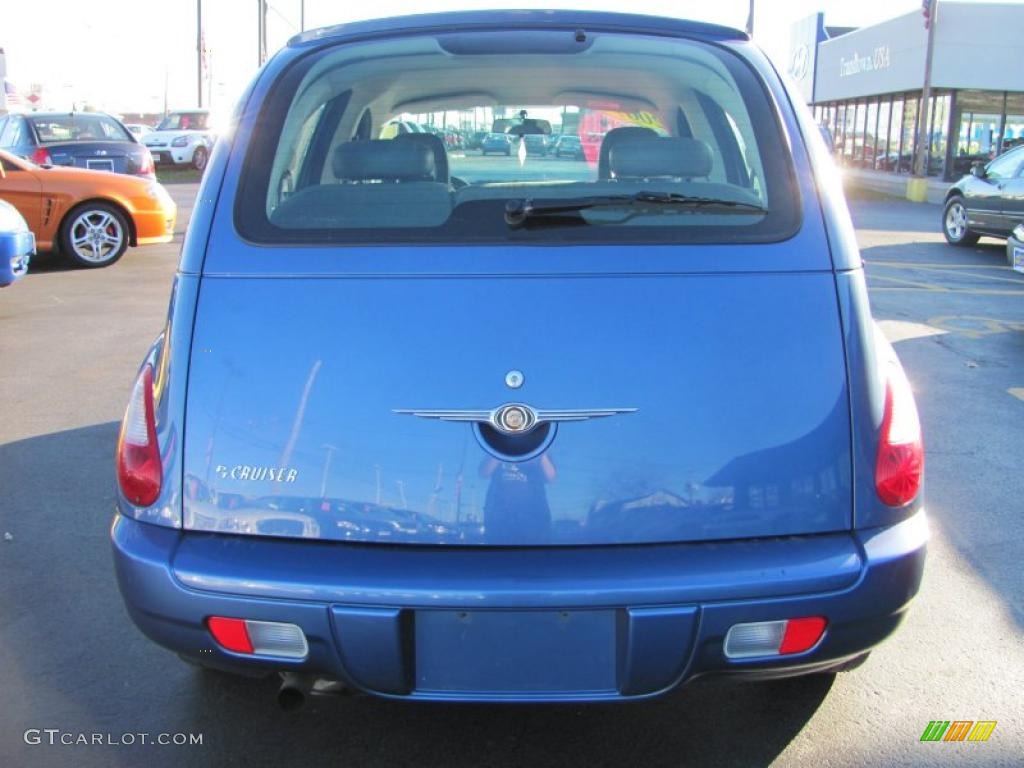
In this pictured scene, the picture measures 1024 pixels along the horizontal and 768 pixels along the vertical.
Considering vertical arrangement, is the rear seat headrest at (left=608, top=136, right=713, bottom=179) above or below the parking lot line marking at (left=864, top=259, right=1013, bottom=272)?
above

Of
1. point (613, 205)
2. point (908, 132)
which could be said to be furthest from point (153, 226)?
point (908, 132)

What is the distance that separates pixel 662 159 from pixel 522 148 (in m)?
0.65

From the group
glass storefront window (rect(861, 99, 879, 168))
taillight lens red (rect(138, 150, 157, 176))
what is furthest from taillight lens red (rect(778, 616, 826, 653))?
glass storefront window (rect(861, 99, 879, 168))

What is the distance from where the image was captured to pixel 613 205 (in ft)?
7.78

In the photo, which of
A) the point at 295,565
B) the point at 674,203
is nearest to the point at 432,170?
the point at 674,203

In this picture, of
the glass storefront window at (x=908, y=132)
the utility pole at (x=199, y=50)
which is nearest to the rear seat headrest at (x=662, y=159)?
the glass storefront window at (x=908, y=132)

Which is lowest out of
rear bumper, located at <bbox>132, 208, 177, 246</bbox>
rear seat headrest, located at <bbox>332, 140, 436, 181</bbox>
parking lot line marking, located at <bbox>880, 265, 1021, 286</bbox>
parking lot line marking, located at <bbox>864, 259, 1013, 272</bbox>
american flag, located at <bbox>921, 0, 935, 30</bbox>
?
parking lot line marking, located at <bbox>880, 265, 1021, 286</bbox>

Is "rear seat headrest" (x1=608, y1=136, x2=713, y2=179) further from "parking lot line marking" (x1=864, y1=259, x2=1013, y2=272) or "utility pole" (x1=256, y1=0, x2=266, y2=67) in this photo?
"utility pole" (x1=256, y1=0, x2=266, y2=67)

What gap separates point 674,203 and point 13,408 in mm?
4531

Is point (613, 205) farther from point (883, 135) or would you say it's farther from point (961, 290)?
point (883, 135)

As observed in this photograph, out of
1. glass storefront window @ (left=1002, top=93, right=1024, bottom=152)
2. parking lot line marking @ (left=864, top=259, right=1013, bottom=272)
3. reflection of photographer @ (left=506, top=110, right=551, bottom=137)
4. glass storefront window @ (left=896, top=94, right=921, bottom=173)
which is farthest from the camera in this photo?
glass storefront window @ (left=896, top=94, right=921, bottom=173)

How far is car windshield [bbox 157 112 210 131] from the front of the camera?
1087 inches

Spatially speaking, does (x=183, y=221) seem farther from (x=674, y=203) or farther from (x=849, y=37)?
(x=849, y=37)

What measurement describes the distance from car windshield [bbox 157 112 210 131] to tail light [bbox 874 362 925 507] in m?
27.6
